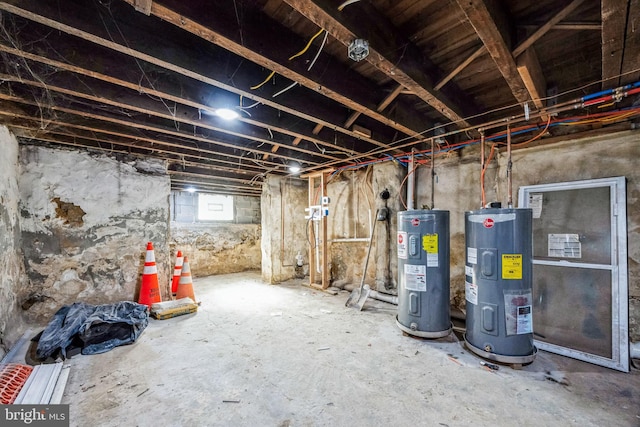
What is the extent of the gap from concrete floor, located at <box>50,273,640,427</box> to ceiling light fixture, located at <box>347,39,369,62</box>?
6.66 ft

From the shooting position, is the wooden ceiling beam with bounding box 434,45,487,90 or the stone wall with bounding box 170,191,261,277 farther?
the stone wall with bounding box 170,191,261,277

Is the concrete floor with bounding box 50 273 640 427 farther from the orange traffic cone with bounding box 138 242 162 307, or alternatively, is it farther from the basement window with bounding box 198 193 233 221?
the basement window with bounding box 198 193 233 221

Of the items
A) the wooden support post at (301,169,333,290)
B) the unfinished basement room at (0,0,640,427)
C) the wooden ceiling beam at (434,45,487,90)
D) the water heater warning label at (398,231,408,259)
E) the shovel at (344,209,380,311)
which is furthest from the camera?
the wooden support post at (301,169,333,290)

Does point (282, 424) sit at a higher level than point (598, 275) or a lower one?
lower

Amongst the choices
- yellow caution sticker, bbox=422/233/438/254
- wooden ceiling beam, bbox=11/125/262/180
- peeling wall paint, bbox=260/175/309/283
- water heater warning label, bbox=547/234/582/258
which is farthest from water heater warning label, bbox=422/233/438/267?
wooden ceiling beam, bbox=11/125/262/180

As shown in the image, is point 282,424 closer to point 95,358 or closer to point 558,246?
point 95,358

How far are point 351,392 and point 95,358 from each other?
83.5 inches

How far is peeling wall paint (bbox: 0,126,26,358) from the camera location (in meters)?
2.22

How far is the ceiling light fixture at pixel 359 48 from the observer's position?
4.38 ft

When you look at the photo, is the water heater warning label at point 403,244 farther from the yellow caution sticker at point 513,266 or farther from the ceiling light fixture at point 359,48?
the ceiling light fixture at point 359,48

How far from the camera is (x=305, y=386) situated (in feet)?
5.68

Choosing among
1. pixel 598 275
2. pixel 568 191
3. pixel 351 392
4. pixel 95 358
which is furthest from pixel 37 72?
pixel 598 275

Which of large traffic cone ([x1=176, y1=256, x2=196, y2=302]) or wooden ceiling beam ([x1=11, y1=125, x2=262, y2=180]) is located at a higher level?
wooden ceiling beam ([x1=11, y1=125, x2=262, y2=180])

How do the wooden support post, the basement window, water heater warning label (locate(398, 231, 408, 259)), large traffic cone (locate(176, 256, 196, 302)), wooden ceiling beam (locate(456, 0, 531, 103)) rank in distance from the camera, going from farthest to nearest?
the basement window
the wooden support post
large traffic cone (locate(176, 256, 196, 302))
water heater warning label (locate(398, 231, 408, 259))
wooden ceiling beam (locate(456, 0, 531, 103))
